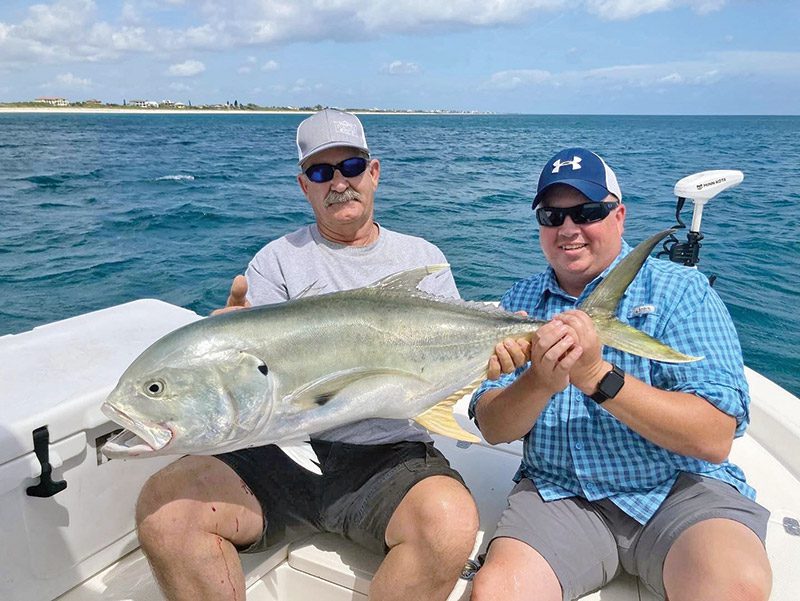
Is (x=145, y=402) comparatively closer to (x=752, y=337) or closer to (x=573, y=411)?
(x=573, y=411)

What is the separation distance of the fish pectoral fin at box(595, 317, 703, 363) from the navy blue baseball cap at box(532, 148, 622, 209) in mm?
509

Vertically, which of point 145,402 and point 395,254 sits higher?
point 395,254

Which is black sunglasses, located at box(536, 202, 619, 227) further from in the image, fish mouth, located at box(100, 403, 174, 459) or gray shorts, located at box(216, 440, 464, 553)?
fish mouth, located at box(100, 403, 174, 459)

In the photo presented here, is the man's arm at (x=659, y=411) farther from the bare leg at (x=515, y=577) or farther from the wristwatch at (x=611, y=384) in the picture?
the bare leg at (x=515, y=577)

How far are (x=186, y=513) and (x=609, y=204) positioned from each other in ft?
5.97

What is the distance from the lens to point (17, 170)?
2605 centimetres

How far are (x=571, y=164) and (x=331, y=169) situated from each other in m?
1.01

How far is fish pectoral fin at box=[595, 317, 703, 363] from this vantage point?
200 centimetres

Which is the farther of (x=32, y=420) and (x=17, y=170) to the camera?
(x=17, y=170)

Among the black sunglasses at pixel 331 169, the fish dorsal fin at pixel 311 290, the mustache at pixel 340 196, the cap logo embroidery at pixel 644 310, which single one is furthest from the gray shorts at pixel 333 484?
the black sunglasses at pixel 331 169

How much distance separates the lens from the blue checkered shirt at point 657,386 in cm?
216

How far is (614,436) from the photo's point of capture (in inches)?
89.6

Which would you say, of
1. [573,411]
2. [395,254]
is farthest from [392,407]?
[395,254]

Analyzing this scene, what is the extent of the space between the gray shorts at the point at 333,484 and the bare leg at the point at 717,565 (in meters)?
0.79
